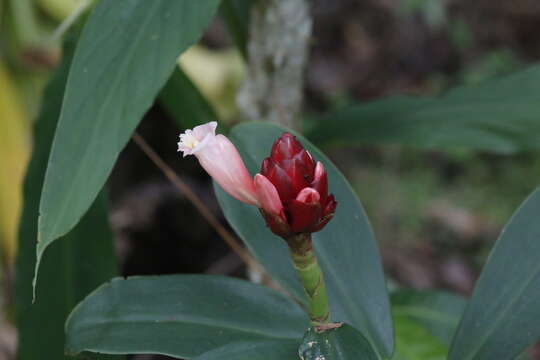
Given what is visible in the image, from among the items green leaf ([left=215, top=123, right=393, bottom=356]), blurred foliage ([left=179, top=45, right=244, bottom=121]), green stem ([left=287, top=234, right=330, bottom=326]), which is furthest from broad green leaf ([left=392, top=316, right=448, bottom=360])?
blurred foliage ([left=179, top=45, right=244, bottom=121])

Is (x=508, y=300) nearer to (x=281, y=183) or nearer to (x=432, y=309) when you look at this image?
(x=281, y=183)

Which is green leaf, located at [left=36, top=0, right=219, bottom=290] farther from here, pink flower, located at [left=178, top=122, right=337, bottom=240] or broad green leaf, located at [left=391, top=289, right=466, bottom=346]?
broad green leaf, located at [left=391, top=289, right=466, bottom=346]

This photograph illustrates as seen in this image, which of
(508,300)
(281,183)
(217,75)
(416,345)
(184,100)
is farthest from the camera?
(217,75)

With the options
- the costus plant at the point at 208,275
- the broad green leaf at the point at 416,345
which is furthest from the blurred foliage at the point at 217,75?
the broad green leaf at the point at 416,345

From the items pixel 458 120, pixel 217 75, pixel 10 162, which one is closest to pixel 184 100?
pixel 458 120

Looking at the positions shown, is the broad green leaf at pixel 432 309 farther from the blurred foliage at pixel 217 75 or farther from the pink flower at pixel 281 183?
the blurred foliage at pixel 217 75

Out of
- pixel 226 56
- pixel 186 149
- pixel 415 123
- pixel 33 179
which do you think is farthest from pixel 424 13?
pixel 186 149
